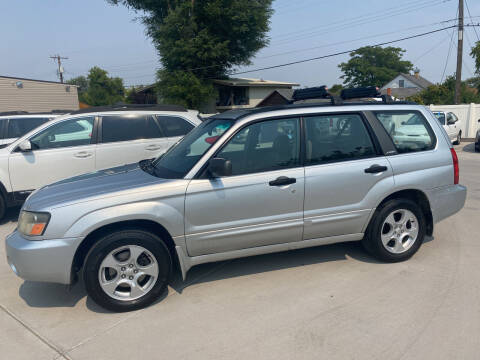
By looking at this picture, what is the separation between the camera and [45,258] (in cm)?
336

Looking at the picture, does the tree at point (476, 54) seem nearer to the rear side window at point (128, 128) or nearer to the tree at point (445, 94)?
the tree at point (445, 94)

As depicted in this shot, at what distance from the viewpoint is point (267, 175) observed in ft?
12.6

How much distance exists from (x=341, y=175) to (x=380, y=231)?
32.2 inches

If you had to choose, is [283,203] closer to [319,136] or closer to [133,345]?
[319,136]

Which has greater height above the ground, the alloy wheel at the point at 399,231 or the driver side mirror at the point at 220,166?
the driver side mirror at the point at 220,166

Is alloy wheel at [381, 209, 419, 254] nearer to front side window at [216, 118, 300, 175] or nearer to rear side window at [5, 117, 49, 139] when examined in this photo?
front side window at [216, 118, 300, 175]

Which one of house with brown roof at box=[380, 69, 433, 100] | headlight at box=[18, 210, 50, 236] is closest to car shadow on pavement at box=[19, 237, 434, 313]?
headlight at box=[18, 210, 50, 236]

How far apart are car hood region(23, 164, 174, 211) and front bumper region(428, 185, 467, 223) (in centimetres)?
302

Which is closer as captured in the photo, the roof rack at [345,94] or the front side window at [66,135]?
the roof rack at [345,94]

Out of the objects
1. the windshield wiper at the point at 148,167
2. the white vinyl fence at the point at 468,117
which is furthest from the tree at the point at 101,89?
the windshield wiper at the point at 148,167

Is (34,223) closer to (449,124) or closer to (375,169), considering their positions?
(375,169)

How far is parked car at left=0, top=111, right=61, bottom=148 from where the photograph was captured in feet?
27.8

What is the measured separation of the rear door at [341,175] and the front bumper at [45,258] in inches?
89.4

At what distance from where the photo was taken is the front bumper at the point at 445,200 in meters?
4.46
